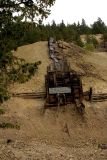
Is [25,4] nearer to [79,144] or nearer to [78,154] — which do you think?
[78,154]

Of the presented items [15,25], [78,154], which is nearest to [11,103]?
[78,154]

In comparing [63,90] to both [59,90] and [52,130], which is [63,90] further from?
[52,130]

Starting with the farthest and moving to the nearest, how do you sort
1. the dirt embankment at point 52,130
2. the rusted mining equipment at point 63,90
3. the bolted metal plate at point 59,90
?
the rusted mining equipment at point 63,90 → the bolted metal plate at point 59,90 → the dirt embankment at point 52,130

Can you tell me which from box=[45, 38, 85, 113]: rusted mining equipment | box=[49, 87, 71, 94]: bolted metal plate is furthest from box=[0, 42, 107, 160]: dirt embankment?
box=[49, 87, 71, 94]: bolted metal plate

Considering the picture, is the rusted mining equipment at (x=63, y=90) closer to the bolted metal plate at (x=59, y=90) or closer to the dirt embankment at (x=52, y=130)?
the bolted metal plate at (x=59, y=90)

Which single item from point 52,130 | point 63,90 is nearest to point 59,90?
point 63,90

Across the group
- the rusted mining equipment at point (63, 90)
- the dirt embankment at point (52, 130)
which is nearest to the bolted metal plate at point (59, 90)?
the rusted mining equipment at point (63, 90)

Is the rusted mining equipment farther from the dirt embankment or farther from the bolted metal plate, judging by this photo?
the dirt embankment

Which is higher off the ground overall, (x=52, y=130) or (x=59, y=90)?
(x=59, y=90)
